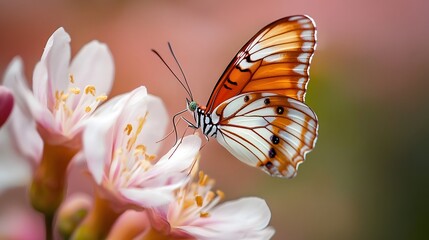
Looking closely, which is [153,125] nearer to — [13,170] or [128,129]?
[128,129]

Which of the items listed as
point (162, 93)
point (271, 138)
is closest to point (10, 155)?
point (271, 138)

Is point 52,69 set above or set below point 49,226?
above

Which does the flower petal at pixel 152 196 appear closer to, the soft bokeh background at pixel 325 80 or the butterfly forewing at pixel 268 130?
the butterfly forewing at pixel 268 130

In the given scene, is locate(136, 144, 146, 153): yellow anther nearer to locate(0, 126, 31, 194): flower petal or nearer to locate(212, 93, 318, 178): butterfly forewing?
locate(212, 93, 318, 178): butterfly forewing

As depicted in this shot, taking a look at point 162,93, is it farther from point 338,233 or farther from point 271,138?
point 271,138

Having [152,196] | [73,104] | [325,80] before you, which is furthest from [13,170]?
[325,80]

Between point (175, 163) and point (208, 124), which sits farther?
point (208, 124)

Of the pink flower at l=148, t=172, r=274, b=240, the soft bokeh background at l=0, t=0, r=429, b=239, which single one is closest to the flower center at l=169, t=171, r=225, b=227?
the pink flower at l=148, t=172, r=274, b=240
